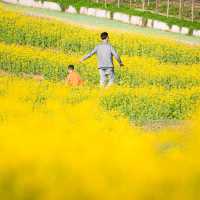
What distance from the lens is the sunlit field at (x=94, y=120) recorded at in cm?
603

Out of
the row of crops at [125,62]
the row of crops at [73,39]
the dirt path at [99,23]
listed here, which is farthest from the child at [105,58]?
the dirt path at [99,23]

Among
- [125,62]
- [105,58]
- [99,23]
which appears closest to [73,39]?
[125,62]

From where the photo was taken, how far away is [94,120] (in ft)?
27.6

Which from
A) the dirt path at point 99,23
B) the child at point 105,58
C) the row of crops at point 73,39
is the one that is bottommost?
the dirt path at point 99,23

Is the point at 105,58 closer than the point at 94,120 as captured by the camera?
No

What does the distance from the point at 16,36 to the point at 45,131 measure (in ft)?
24.2

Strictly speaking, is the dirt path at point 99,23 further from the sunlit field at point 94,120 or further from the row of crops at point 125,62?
the row of crops at point 125,62

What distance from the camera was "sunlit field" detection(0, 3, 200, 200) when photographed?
6.03 meters

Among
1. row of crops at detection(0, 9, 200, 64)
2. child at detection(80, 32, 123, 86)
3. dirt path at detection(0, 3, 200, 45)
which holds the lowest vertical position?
dirt path at detection(0, 3, 200, 45)

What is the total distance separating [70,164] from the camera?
6.43 metres

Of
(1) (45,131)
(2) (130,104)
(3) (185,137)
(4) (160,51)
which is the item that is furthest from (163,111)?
(4) (160,51)

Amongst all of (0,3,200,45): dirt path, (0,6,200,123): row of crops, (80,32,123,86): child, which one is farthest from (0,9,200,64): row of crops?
(80,32,123,86): child

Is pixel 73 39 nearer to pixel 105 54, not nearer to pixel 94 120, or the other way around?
pixel 105 54

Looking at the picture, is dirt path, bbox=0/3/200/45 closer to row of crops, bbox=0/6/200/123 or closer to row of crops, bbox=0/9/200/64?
row of crops, bbox=0/9/200/64
